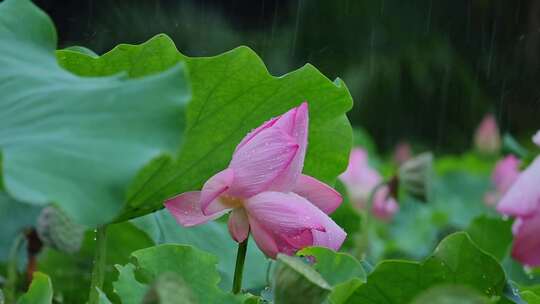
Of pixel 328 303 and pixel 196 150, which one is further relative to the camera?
pixel 196 150

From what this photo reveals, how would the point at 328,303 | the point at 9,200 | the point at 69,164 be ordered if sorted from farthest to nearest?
the point at 9,200, the point at 328,303, the point at 69,164

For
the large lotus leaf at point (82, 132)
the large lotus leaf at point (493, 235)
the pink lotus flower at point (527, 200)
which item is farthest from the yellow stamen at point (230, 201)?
the large lotus leaf at point (493, 235)

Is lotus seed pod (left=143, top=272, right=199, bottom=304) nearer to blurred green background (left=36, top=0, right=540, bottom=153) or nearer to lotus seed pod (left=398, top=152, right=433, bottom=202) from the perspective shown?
lotus seed pod (left=398, top=152, right=433, bottom=202)

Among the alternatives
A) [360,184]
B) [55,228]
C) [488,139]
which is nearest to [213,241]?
[55,228]

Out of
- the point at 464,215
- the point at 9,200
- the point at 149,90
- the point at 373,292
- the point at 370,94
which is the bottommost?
the point at 370,94

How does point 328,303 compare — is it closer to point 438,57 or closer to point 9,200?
point 9,200

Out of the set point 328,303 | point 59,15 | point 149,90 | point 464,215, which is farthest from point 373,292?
point 59,15
